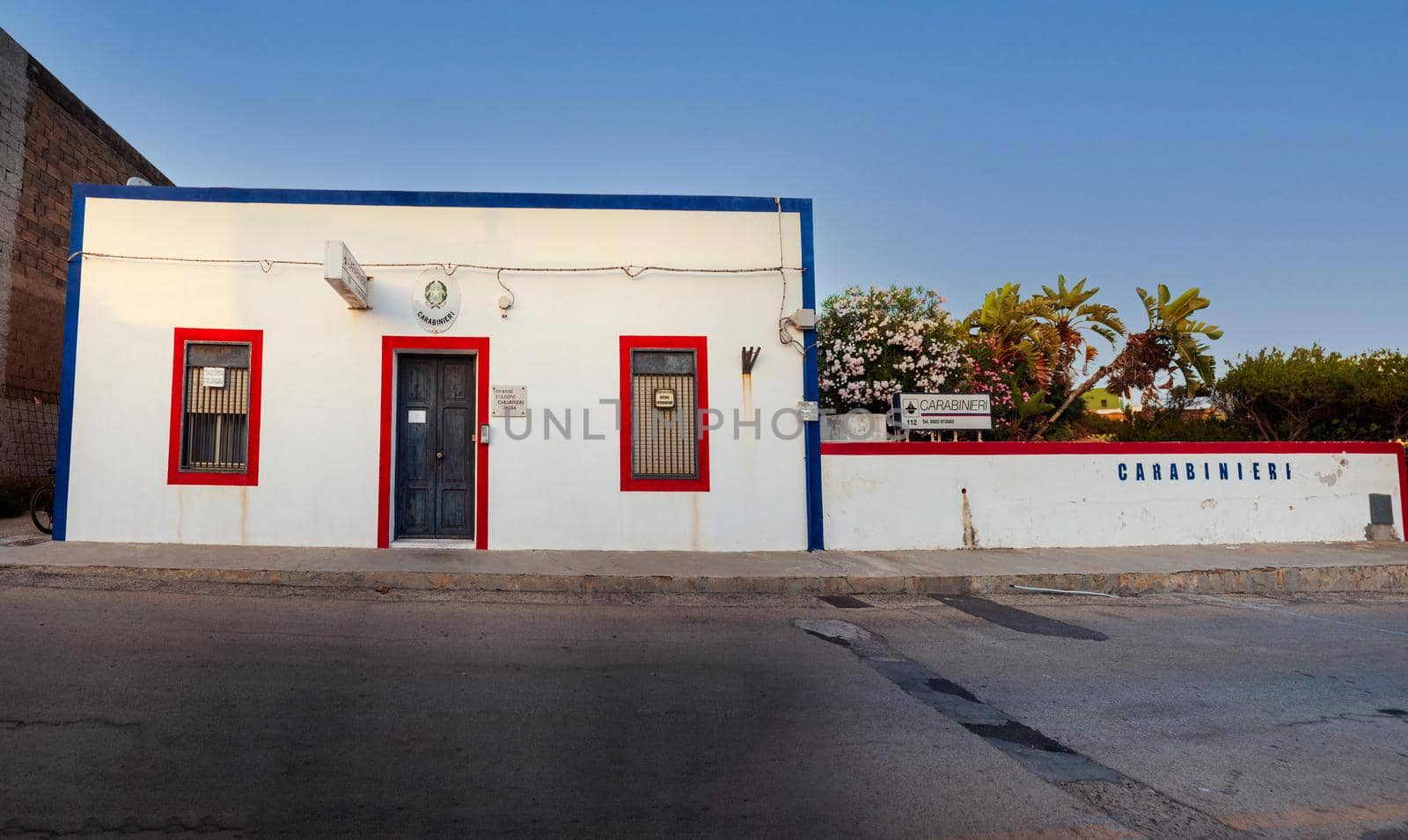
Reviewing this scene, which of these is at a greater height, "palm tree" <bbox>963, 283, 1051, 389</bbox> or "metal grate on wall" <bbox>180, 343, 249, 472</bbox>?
"palm tree" <bbox>963, 283, 1051, 389</bbox>

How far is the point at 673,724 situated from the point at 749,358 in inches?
246

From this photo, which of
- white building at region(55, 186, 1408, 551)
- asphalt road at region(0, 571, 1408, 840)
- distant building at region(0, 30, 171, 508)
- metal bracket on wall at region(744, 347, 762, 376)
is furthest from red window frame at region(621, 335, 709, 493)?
distant building at region(0, 30, 171, 508)

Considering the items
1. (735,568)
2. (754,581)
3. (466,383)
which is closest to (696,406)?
(735,568)

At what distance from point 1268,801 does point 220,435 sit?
1061 cm

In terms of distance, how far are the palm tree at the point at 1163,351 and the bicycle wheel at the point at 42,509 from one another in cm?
1812

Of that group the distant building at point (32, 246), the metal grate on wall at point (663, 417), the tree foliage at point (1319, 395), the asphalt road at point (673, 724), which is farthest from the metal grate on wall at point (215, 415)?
the tree foliage at point (1319, 395)

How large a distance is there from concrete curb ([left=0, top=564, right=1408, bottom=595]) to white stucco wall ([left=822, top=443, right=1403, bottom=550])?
5.64ft

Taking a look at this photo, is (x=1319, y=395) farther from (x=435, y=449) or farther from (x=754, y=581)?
(x=435, y=449)

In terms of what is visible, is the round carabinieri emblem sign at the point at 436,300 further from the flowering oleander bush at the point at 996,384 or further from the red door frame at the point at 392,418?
the flowering oleander bush at the point at 996,384

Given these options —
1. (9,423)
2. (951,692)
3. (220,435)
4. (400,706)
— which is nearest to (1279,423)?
(951,692)

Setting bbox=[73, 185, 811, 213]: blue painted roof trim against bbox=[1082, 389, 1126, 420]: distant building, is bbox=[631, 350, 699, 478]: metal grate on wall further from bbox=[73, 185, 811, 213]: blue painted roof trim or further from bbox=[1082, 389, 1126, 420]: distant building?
bbox=[1082, 389, 1126, 420]: distant building

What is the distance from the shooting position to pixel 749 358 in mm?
9555

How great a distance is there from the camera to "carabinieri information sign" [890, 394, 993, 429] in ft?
35.4

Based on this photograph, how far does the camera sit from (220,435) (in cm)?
921
